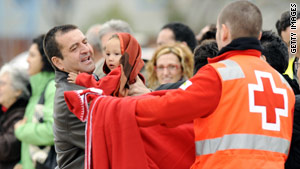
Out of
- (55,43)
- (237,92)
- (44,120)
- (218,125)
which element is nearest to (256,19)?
(237,92)

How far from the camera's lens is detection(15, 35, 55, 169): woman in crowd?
5820 millimetres

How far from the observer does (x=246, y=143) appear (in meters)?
3.12

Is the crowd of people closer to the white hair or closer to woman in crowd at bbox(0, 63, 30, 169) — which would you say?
woman in crowd at bbox(0, 63, 30, 169)

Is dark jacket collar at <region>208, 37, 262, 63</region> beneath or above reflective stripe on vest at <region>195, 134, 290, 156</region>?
above

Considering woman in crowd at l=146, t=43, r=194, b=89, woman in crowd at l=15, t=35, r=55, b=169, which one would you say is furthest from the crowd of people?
woman in crowd at l=146, t=43, r=194, b=89

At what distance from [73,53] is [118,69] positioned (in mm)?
694

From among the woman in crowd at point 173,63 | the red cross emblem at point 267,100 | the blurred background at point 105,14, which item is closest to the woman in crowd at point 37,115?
the woman in crowd at point 173,63

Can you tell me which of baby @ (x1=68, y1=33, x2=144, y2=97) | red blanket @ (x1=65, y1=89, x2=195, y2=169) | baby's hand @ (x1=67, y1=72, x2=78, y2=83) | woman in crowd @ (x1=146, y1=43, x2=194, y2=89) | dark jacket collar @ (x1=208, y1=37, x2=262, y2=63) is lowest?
woman in crowd @ (x1=146, y1=43, x2=194, y2=89)

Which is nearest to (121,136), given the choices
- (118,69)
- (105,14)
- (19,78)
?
(118,69)

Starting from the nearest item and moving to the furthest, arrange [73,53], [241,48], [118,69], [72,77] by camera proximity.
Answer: [241,48], [118,69], [72,77], [73,53]

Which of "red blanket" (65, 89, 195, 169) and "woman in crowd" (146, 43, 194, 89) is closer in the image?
"red blanket" (65, 89, 195, 169)

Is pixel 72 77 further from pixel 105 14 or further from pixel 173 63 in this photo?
pixel 105 14

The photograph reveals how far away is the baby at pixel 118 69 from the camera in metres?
3.73

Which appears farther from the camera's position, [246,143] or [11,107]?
[11,107]
